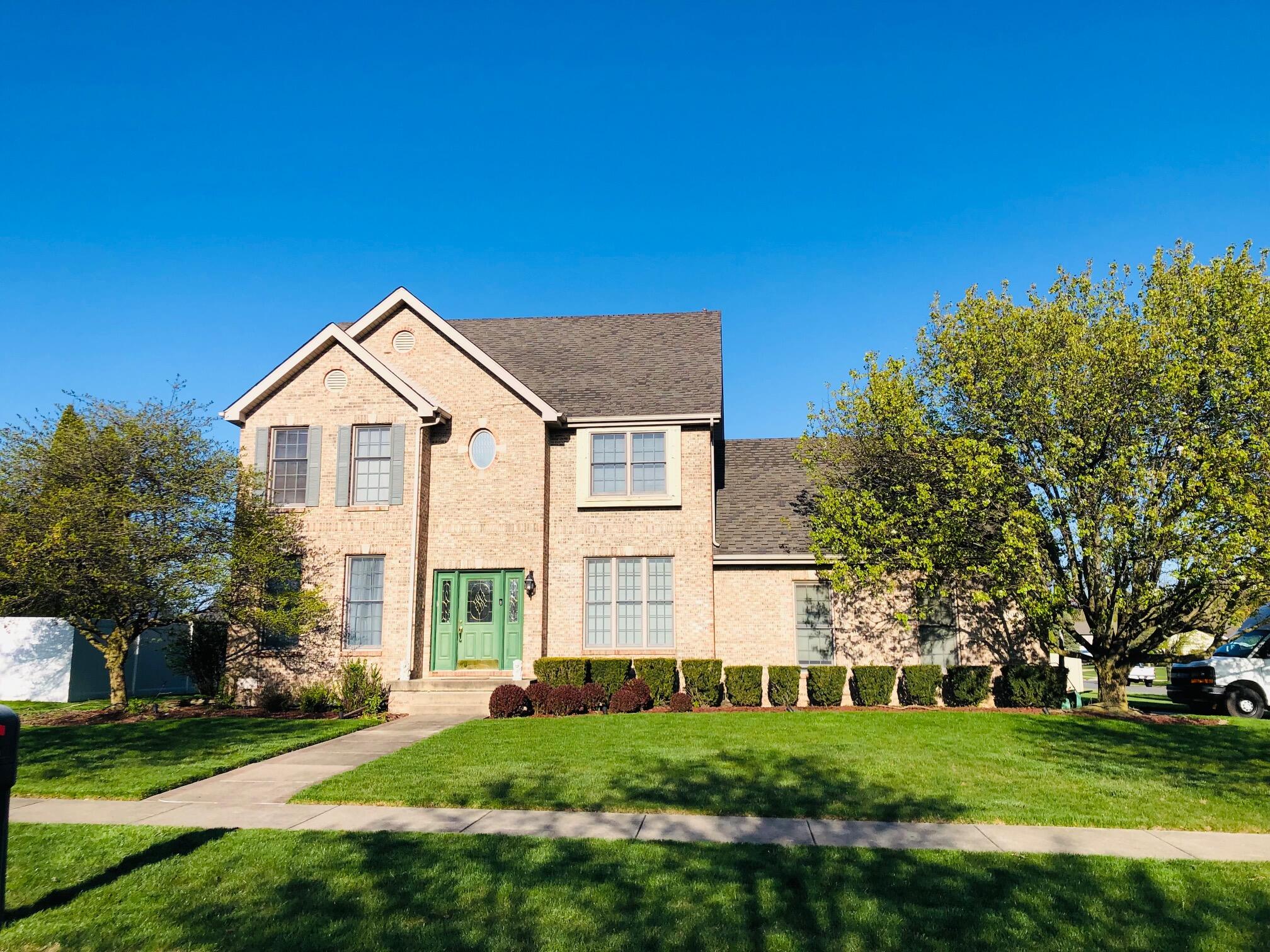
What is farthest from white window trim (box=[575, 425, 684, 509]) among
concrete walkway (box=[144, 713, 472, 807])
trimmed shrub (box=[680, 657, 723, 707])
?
concrete walkway (box=[144, 713, 472, 807])

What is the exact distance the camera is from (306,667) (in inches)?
748

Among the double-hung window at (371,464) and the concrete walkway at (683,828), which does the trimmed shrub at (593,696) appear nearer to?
the double-hung window at (371,464)

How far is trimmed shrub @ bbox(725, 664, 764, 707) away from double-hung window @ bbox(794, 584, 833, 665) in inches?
64.4

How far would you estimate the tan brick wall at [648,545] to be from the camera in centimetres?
1909

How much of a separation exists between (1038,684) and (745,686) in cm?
617

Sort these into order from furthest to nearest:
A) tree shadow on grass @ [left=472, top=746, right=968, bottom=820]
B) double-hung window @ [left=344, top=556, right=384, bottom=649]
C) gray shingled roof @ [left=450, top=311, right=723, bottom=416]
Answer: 1. gray shingled roof @ [left=450, top=311, right=723, bottom=416]
2. double-hung window @ [left=344, top=556, right=384, bottom=649]
3. tree shadow on grass @ [left=472, top=746, right=968, bottom=820]

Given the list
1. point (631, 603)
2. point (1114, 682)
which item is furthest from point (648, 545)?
point (1114, 682)

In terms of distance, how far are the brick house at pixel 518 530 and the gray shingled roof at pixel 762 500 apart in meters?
0.12

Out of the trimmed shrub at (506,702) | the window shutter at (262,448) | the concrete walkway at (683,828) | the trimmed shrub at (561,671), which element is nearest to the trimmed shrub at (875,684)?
the trimmed shrub at (561,671)

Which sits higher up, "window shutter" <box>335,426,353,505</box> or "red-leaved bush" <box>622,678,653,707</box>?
"window shutter" <box>335,426,353,505</box>

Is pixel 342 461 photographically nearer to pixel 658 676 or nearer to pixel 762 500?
pixel 658 676

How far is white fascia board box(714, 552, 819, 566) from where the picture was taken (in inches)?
754

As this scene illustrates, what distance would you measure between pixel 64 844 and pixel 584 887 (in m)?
5.01

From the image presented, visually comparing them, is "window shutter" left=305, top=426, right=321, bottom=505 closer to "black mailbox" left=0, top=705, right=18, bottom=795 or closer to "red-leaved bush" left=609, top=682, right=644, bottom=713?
"red-leaved bush" left=609, top=682, right=644, bottom=713
